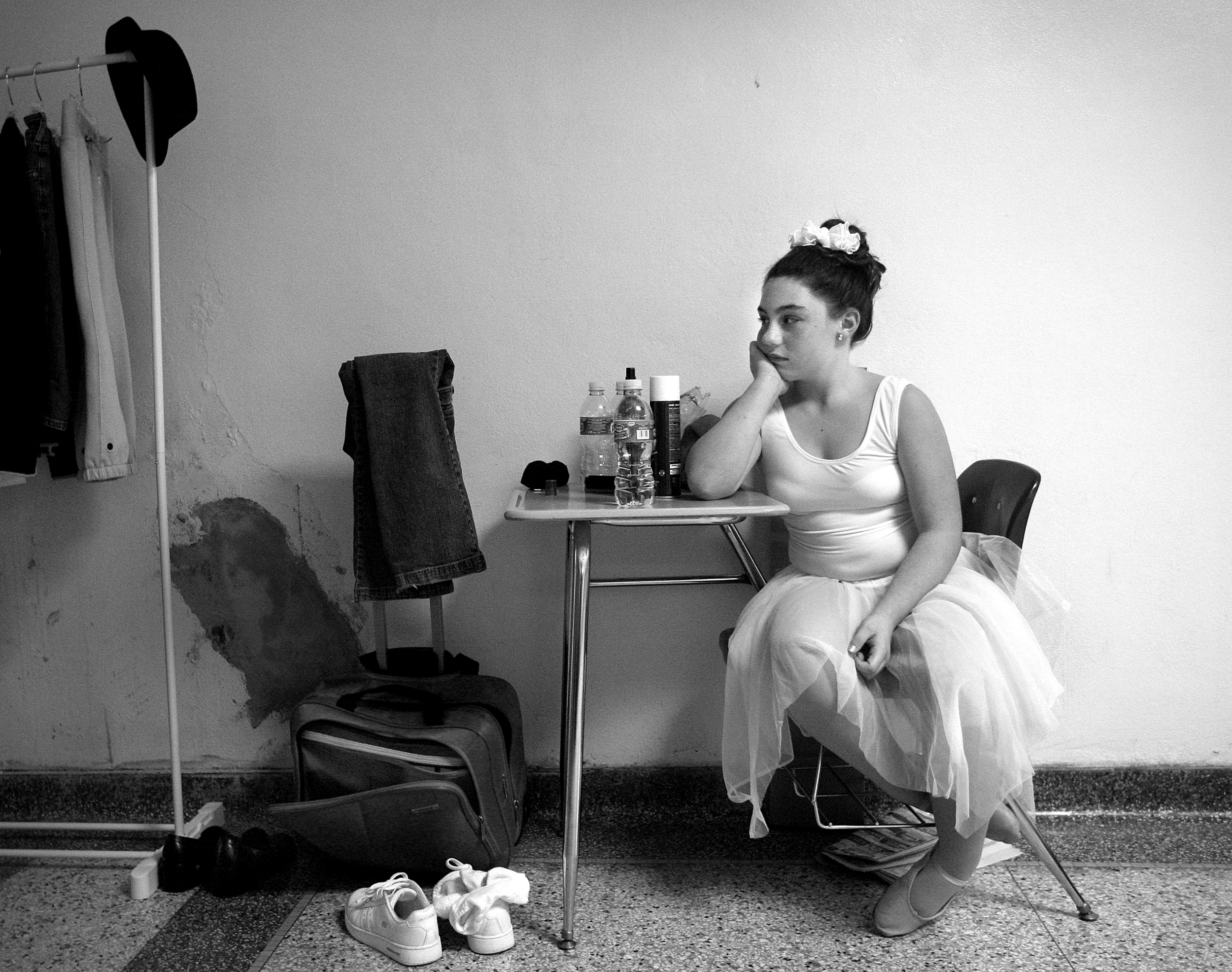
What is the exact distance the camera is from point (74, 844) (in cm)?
218

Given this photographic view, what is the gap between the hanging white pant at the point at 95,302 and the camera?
1.89 metres

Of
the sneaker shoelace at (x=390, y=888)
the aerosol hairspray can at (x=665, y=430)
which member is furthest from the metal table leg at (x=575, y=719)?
the sneaker shoelace at (x=390, y=888)

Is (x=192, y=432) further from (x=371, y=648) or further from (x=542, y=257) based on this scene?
(x=542, y=257)

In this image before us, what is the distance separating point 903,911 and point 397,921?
2.95 ft

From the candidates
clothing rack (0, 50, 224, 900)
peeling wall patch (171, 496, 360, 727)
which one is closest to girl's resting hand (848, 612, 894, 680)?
peeling wall patch (171, 496, 360, 727)

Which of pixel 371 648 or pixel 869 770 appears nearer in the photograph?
pixel 869 770

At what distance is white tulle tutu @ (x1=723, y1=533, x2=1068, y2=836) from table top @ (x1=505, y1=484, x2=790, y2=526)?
8.3 inches

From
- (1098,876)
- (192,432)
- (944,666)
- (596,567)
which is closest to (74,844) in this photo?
(192,432)

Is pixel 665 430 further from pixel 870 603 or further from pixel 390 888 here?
pixel 390 888

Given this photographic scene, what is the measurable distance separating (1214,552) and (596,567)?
140 centimetres

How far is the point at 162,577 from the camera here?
1968mm

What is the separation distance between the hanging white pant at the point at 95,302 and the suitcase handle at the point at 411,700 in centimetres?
66

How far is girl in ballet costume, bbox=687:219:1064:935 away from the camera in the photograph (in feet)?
5.23

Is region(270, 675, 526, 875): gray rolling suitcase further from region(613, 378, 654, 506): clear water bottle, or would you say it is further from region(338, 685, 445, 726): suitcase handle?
region(613, 378, 654, 506): clear water bottle
